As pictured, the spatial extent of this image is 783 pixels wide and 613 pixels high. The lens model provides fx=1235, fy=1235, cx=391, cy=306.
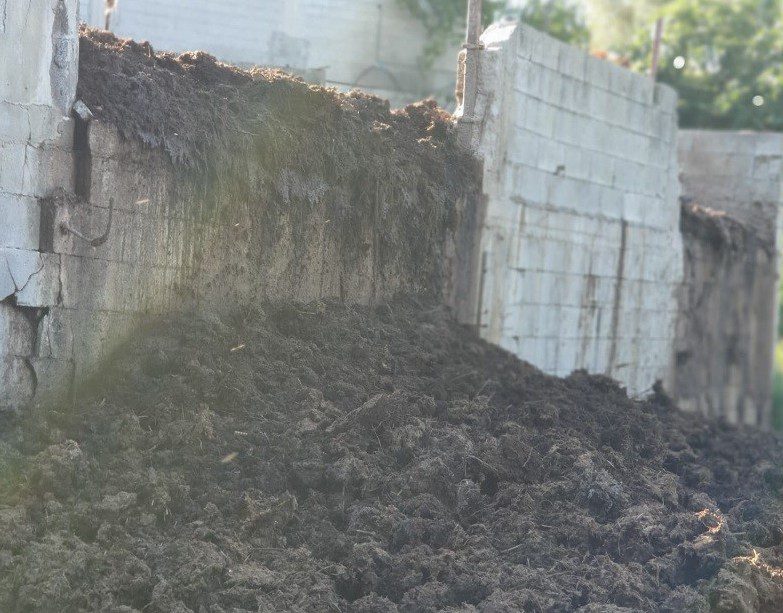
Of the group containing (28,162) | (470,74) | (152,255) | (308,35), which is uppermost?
(308,35)

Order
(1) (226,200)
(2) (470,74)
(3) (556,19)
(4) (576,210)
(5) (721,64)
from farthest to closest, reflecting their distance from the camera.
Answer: (5) (721,64) < (3) (556,19) < (4) (576,210) < (2) (470,74) < (1) (226,200)

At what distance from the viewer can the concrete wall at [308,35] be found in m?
13.9

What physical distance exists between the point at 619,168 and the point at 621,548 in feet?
23.9

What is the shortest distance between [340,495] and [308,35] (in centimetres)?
952

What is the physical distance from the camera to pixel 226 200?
8.45 m

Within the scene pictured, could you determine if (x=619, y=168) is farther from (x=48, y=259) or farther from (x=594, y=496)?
(x=48, y=259)

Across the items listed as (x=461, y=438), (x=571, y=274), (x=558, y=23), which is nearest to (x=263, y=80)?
(x=461, y=438)

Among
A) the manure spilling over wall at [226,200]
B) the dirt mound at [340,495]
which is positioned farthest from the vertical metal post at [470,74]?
the dirt mound at [340,495]

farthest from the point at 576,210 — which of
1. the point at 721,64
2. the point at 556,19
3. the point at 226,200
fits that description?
the point at 721,64

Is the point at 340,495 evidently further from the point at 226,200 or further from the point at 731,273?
the point at 731,273

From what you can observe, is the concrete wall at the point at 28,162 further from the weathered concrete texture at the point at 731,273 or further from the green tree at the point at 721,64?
the green tree at the point at 721,64

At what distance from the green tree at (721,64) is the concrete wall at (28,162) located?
17992 millimetres

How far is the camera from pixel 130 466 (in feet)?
22.3

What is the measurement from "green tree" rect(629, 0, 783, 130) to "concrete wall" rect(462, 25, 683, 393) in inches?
351
